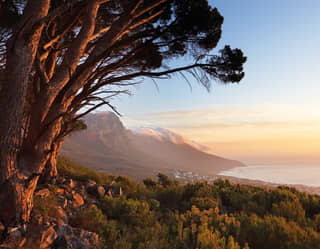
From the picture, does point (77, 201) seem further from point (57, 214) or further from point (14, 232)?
point (14, 232)

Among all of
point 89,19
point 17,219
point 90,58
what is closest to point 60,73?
point 90,58

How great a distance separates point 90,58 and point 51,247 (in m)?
3.69

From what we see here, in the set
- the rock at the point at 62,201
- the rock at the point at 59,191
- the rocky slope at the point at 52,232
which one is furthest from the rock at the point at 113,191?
the rocky slope at the point at 52,232

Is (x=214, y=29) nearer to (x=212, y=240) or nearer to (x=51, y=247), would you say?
(x=212, y=240)

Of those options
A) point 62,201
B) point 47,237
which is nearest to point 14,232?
point 47,237

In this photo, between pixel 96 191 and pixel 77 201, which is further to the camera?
pixel 96 191

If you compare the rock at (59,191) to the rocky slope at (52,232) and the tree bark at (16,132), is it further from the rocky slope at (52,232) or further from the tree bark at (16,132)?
the tree bark at (16,132)

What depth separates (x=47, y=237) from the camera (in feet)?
9.18

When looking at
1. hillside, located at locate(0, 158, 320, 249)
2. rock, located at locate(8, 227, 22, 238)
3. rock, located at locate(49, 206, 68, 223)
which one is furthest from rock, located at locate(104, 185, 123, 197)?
rock, located at locate(8, 227, 22, 238)

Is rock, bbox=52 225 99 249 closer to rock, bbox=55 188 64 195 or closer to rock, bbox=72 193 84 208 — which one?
rock, bbox=72 193 84 208

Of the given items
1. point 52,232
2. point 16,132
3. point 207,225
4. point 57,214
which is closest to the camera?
point 52,232

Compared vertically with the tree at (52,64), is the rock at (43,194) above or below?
below

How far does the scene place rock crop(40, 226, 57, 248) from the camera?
2.71 m

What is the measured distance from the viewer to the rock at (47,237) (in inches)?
107
